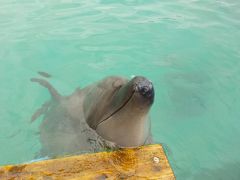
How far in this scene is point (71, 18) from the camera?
11.5m

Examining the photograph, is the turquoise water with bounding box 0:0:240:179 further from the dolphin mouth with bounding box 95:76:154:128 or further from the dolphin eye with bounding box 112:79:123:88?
the dolphin mouth with bounding box 95:76:154:128

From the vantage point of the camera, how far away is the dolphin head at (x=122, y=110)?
3109 mm

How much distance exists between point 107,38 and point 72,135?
611 centimetres

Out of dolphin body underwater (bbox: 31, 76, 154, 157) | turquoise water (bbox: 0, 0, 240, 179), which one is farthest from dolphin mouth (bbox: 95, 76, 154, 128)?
turquoise water (bbox: 0, 0, 240, 179)

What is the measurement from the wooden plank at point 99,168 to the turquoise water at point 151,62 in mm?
2851

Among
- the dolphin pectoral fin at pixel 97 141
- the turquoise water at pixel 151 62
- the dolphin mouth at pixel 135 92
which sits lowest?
the turquoise water at pixel 151 62

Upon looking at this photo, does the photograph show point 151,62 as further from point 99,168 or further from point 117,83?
point 99,168

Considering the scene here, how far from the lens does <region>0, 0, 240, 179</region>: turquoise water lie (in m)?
6.32

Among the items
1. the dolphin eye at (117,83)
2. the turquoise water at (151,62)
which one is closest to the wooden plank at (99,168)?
the dolphin eye at (117,83)

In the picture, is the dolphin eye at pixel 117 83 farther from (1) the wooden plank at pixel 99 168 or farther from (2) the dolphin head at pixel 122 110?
(1) the wooden plank at pixel 99 168

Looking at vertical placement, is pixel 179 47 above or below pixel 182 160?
above

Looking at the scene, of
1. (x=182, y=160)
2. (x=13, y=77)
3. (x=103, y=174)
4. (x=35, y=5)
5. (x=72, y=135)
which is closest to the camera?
(x=103, y=174)

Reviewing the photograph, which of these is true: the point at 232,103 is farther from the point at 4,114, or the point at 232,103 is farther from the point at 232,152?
the point at 4,114

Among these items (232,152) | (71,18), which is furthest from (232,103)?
(71,18)
